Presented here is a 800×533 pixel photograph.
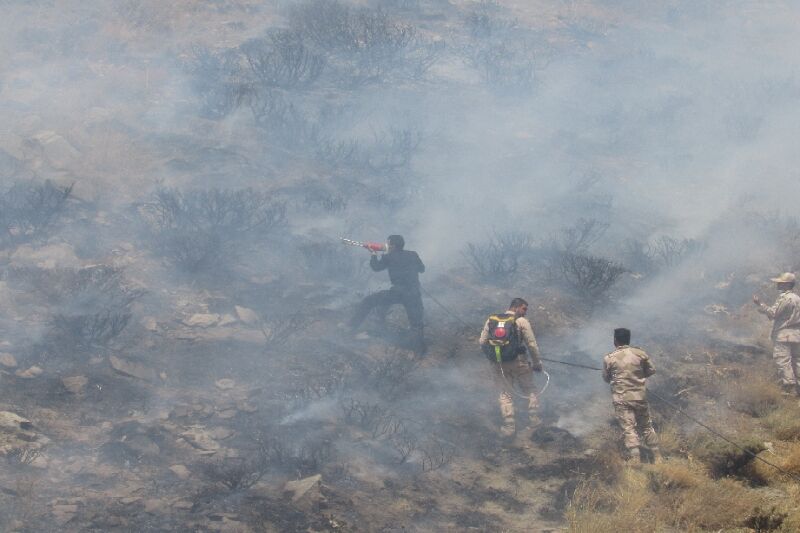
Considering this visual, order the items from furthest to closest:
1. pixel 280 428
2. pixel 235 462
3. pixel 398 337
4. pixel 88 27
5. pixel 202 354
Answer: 1. pixel 88 27
2. pixel 398 337
3. pixel 202 354
4. pixel 280 428
5. pixel 235 462

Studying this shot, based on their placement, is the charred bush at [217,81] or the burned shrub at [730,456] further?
the charred bush at [217,81]

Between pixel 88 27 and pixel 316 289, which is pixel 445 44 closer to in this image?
pixel 88 27

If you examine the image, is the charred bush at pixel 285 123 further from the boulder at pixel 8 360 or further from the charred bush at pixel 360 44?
the boulder at pixel 8 360

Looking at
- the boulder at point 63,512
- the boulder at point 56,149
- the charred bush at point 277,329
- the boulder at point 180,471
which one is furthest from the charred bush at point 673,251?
the boulder at point 56,149

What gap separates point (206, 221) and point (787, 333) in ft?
25.5

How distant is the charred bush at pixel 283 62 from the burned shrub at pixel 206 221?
3.99 meters

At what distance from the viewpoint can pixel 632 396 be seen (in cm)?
580

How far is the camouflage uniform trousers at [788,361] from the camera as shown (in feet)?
22.8

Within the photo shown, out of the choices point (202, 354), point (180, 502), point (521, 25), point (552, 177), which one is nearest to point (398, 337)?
point (202, 354)

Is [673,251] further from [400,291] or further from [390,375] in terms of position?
[390,375]

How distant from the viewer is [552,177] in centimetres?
→ 1340

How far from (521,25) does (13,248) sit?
14.0 m

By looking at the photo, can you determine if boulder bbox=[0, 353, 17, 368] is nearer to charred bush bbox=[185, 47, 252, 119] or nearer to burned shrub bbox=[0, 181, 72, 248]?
burned shrub bbox=[0, 181, 72, 248]

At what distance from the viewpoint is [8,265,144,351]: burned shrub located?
7.40 m
